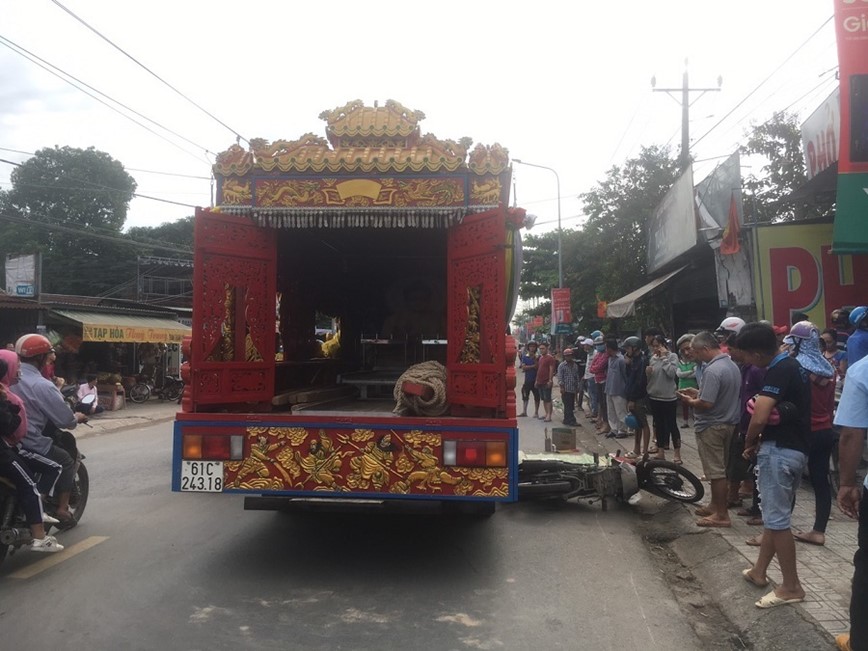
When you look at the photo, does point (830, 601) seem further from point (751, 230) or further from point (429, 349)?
point (751, 230)

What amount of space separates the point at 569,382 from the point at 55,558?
10.00m

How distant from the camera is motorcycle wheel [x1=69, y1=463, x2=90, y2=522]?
564 centimetres

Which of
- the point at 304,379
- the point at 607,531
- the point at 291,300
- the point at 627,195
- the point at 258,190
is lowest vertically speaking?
the point at 607,531

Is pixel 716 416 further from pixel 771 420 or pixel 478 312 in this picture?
pixel 478 312

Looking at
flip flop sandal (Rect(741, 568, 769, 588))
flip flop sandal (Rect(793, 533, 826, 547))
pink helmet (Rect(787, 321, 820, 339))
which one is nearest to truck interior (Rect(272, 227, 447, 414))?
flip flop sandal (Rect(741, 568, 769, 588))

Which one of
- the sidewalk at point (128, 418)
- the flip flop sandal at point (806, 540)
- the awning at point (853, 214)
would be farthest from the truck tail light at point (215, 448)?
the sidewalk at point (128, 418)

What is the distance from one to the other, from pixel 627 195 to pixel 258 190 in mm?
16667

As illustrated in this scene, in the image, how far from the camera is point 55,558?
15.7 feet

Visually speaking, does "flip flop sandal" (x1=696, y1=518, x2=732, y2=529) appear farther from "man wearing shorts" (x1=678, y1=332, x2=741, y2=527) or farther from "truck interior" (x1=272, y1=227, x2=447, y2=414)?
"truck interior" (x1=272, y1=227, x2=447, y2=414)

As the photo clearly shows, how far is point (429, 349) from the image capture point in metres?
8.20

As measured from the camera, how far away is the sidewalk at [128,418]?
1349 cm

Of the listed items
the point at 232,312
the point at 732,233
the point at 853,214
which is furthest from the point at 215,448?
the point at 732,233

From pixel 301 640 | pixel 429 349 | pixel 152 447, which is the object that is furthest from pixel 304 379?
pixel 152 447

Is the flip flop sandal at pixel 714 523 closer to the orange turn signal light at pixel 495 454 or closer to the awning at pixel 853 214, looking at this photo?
the orange turn signal light at pixel 495 454
